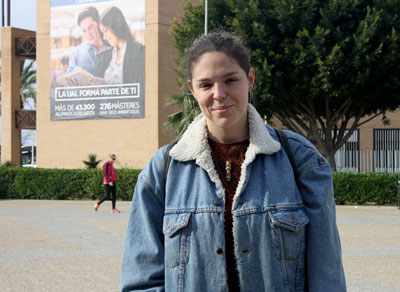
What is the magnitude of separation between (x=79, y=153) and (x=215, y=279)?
29353 mm

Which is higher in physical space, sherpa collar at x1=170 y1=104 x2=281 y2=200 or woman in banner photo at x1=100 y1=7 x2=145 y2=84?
woman in banner photo at x1=100 y1=7 x2=145 y2=84

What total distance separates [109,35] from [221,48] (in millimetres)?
27694

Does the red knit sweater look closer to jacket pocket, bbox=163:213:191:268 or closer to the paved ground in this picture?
jacket pocket, bbox=163:213:191:268

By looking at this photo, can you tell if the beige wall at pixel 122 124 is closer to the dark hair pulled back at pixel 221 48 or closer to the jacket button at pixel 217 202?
the dark hair pulled back at pixel 221 48

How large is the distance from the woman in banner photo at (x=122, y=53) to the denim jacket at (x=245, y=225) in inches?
1060

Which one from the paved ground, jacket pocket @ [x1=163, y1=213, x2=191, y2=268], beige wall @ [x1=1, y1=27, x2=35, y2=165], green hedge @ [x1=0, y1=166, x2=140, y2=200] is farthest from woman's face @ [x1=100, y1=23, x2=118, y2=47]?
jacket pocket @ [x1=163, y1=213, x2=191, y2=268]

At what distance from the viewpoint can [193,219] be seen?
2213 millimetres

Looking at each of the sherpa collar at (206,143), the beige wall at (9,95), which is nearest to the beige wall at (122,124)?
the beige wall at (9,95)

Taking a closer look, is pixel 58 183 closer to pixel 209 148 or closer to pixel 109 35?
pixel 109 35

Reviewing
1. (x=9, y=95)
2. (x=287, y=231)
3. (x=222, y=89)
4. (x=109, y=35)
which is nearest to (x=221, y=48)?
(x=222, y=89)

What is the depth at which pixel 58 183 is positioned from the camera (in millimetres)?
24828

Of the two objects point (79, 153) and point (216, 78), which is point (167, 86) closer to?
point (79, 153)

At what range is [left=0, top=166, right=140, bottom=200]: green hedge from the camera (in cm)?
2395

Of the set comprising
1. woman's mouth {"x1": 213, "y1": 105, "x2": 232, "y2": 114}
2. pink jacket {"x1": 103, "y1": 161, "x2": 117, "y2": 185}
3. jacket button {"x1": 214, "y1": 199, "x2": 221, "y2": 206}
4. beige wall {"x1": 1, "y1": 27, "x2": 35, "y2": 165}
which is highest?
beige wall {"x1": 1, "y1": 27, "x2": 35, "y2": 165}
